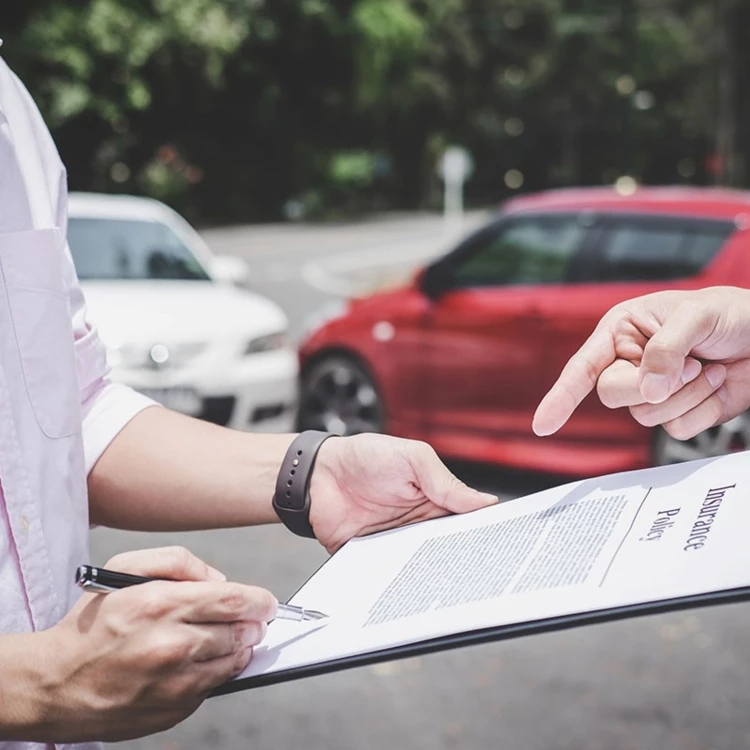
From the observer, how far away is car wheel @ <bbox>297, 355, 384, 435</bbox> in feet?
21.0

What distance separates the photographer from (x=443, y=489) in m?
1.54

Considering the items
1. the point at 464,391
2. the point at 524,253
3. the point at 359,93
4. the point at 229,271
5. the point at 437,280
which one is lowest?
the point at 359,93

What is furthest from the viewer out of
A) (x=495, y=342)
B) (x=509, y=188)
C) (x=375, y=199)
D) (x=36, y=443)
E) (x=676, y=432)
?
(x=509, y=188)

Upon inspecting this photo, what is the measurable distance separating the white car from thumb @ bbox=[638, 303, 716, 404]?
15.7 feet

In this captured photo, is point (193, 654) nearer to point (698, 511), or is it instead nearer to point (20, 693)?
point (20, 693)

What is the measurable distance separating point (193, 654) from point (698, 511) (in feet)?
1.93

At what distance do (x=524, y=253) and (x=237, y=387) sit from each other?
1791 mm

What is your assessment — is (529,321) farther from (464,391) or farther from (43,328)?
(43,328)

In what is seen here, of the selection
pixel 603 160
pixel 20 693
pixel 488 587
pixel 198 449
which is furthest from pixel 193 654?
pixel 603 160

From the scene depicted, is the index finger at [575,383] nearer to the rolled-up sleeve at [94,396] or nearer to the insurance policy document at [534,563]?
the insurance policy document at [534,563]

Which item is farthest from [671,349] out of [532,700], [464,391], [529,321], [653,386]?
[464,391]

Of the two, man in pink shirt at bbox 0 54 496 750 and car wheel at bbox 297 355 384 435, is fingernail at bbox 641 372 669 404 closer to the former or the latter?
man in pink shirt at bbox 0 54 496 750

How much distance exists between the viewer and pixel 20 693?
1.16m

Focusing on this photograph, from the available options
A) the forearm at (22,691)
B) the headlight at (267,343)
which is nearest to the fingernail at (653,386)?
the forearm at (22,691)
